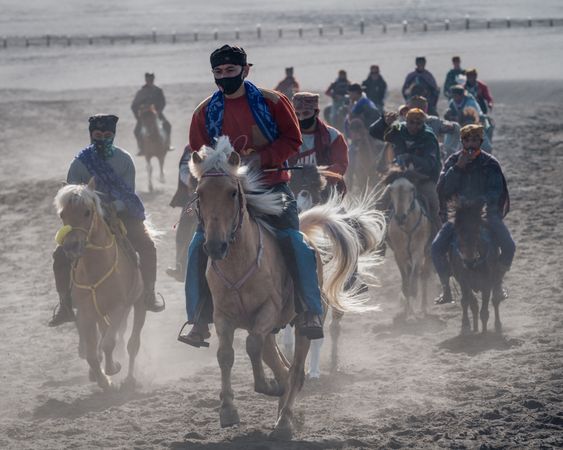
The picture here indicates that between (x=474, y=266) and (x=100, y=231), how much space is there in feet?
15.2

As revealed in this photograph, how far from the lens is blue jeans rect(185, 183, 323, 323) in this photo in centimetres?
937

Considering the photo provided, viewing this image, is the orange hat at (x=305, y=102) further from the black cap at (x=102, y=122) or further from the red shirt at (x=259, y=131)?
the red shirt at (x=259, y=131)

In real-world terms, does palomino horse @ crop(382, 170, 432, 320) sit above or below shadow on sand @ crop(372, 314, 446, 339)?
above

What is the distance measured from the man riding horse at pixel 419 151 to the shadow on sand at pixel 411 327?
4.88 feet

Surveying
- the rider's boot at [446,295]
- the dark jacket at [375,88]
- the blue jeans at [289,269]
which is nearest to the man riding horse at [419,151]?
the rider's boot at [446,295]

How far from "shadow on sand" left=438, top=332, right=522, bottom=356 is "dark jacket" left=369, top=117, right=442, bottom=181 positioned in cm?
251

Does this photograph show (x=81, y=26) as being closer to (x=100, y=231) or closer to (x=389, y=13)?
(x=389, y=13)

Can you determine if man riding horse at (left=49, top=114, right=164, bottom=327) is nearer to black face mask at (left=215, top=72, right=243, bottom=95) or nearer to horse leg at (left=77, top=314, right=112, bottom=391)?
horse leg at (left=77, top=314, right=112, bottom=391)

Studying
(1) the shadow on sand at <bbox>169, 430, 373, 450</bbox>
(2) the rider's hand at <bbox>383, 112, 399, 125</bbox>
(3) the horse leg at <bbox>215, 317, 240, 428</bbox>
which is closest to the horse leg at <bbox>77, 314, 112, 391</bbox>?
(1) the shadow on sand at <bbox>169, 430, 373, 450</bbox>

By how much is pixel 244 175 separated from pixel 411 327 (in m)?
6.26

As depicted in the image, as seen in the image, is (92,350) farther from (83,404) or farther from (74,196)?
(74,196)

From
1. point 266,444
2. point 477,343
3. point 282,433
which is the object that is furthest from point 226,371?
point 477,343

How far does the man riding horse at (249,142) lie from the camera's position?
30.3 feet

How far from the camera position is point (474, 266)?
1372cm
